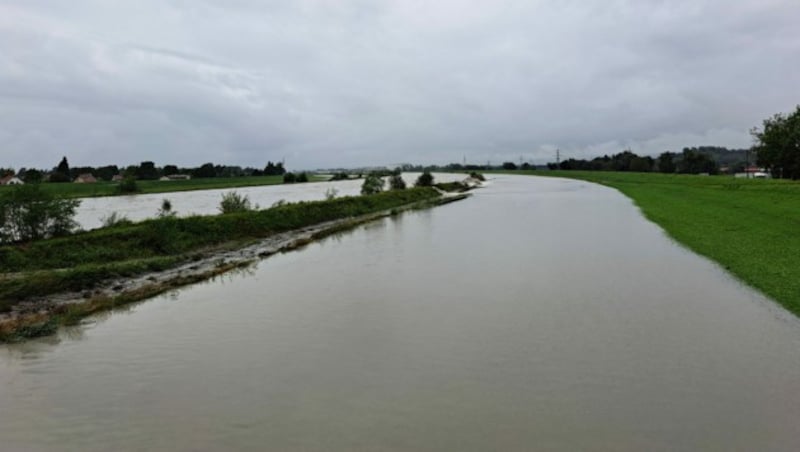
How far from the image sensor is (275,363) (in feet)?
27.9

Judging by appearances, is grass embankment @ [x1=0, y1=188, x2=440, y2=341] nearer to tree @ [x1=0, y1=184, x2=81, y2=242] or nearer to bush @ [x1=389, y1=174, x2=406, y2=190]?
tree @ [x1=0, y1=184, x2=81, y2=242]

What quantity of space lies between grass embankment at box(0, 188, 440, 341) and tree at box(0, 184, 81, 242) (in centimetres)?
76

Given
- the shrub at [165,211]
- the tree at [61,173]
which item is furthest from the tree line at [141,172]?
the shrub at [165,211]

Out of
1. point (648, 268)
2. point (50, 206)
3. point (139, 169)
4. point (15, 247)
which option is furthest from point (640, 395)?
point (139, 169)

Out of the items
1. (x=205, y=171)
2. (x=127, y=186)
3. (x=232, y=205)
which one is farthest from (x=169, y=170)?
(x=232, y=205)

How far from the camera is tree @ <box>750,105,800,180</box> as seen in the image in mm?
61625

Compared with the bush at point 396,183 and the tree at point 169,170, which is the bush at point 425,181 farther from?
the tree at point 169,170

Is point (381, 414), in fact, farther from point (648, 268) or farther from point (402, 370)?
point (648, 268)

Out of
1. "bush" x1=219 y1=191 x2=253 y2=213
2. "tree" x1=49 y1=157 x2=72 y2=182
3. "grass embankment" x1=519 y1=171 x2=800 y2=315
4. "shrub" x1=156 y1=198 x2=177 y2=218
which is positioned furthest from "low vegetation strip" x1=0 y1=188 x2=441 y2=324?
"tree" x1=49 y1=157 x2=72 y2=182

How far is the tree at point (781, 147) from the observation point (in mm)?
61625

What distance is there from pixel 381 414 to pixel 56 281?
418 inches

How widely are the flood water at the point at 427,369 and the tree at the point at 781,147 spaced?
59414mm

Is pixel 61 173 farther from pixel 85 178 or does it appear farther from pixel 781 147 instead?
pixel 781 147

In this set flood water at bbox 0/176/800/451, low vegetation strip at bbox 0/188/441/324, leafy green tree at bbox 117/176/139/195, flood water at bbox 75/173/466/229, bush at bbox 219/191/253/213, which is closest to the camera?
flood water at bbox 0/176/800/451
